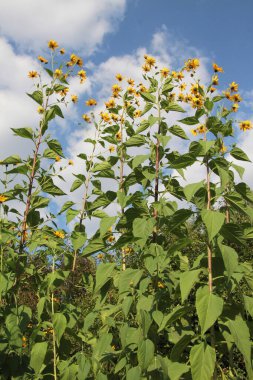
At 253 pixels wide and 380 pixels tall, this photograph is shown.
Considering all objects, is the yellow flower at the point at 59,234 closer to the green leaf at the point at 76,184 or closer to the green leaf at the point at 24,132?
the green leaf at the point at 76,184

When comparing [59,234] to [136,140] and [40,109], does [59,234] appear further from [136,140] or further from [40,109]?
[40,109]

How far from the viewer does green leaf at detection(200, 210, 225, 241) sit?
7.43ft

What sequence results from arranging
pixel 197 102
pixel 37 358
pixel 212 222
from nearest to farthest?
1. pixel 212 222
2. pixel 37 358
3. pixel 197 102

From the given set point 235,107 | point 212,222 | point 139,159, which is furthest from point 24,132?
point 212,222

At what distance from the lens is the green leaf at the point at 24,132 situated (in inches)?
152

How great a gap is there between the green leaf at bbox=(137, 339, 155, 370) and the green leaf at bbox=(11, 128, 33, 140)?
222 cm

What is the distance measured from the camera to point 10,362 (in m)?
3.07

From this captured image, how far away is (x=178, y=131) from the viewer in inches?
139

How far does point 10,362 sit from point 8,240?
95cm

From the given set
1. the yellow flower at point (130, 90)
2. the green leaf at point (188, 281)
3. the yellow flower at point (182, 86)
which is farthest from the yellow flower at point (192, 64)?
the green leaf at point (188, 281)

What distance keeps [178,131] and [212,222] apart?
55.2 inches

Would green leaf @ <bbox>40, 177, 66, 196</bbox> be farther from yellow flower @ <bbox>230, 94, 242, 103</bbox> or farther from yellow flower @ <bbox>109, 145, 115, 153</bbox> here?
yellow flower @ <bbox>230, 94, 242, 103</bbox>

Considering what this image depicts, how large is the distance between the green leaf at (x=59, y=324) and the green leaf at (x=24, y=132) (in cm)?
172

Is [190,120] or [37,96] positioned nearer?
[190,120]
